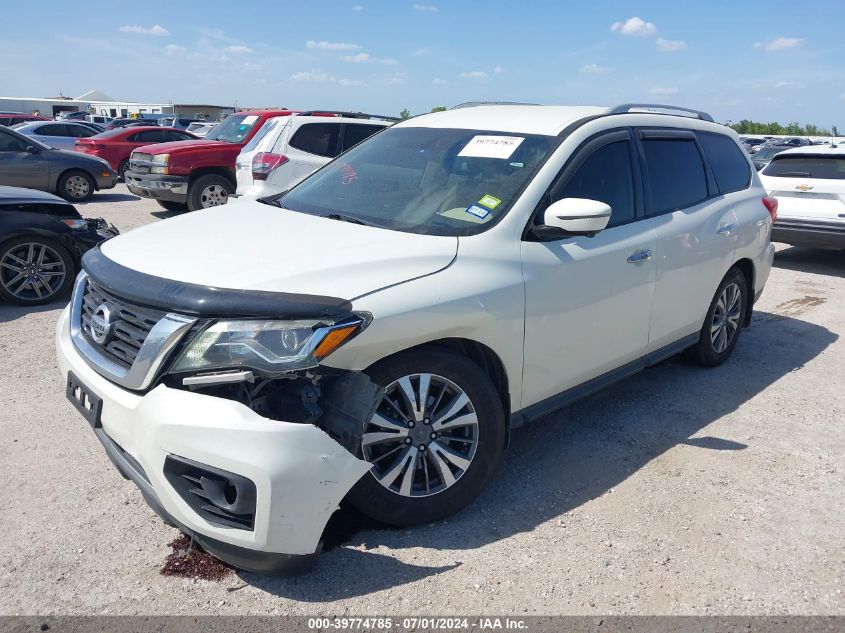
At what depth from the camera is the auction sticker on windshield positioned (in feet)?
12.0

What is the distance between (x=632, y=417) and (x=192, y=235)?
2900 millimetres

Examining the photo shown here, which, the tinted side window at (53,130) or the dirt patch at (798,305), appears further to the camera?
the tinted side window at (53,130)

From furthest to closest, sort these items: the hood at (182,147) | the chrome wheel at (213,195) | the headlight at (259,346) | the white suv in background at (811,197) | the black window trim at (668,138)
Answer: the chrome wheel at (213,195) → the hood at (182,147) → the white suv in background at (811,197) → the black window trim at (668,138) → the headlight at (259,346)

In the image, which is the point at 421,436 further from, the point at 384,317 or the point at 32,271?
the point at 32,271

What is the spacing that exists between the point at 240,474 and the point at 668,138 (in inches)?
139

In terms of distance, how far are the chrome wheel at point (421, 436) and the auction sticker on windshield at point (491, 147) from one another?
4.56 ft

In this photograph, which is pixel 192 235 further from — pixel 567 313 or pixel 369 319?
pixel 567 313

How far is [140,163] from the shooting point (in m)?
11.7

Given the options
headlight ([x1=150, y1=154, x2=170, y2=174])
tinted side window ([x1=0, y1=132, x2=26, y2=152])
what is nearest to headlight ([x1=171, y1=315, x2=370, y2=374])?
headlight ([x1=150, y1=154, x2=170, y2=174])

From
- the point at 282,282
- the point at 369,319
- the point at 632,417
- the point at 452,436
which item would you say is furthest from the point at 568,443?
the point at 282,282

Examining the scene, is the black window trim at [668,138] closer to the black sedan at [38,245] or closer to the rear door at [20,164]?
the black sedan at [38,245]

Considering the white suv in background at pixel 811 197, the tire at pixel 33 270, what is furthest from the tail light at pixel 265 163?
the white suv in background at pixel 811 197

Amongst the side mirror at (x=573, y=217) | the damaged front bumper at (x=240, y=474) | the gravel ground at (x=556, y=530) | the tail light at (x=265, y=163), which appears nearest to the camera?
the damaged front bumper at (x=240, y=474)

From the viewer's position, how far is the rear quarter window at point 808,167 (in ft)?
29.1
